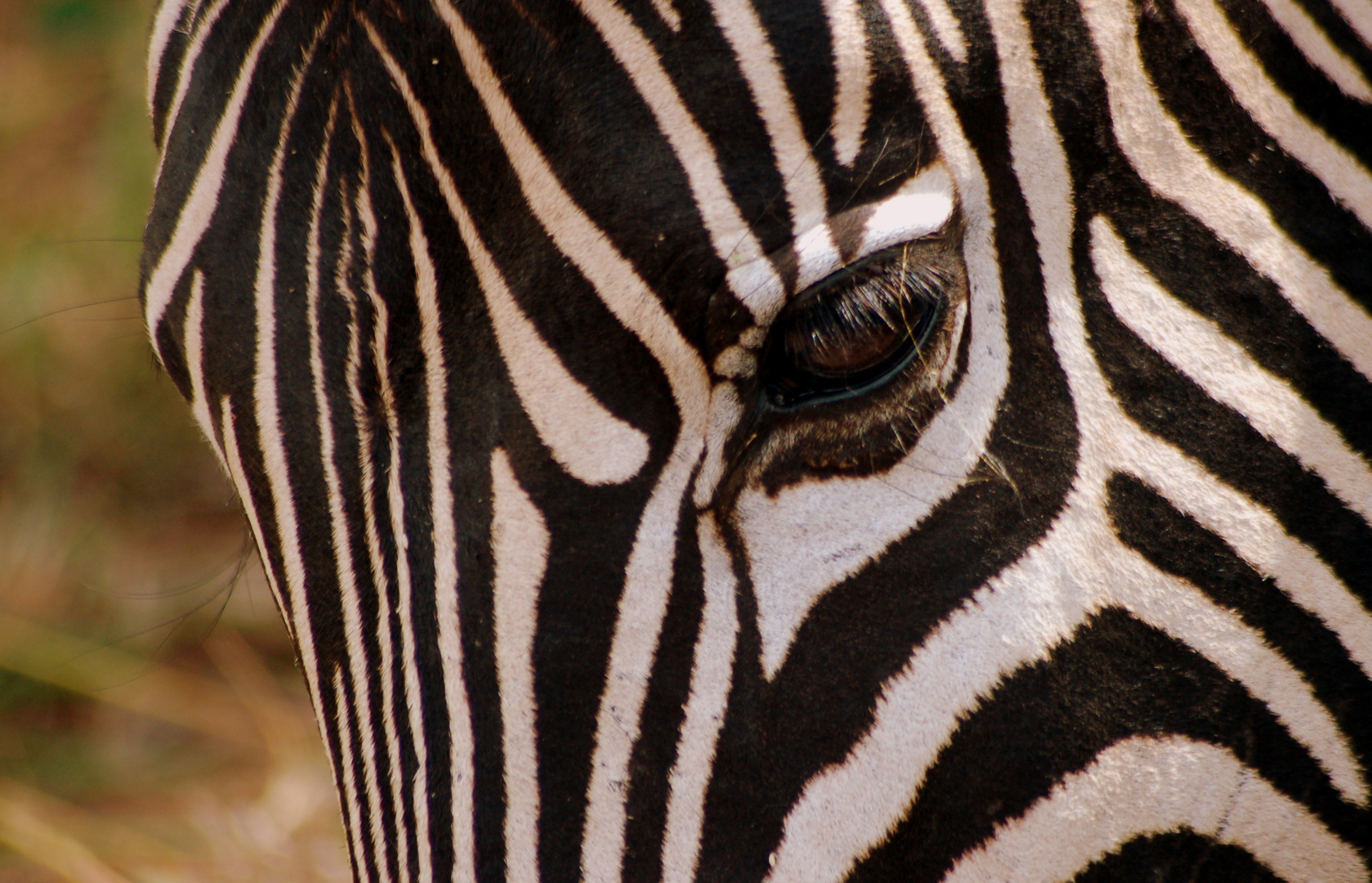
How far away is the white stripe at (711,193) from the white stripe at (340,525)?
0.35m

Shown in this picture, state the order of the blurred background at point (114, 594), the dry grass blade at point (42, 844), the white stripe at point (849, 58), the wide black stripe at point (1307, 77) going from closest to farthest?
the white stripe at point (849, 58)
the wide black stripe at point (1307, 77)
the dry grass blade at point (42, 844)
the blurred background at point (114, 594)

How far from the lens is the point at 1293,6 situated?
1302 millimetres

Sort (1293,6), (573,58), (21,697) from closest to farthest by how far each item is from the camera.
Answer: (573,58) → (1293,6) → (21,697)

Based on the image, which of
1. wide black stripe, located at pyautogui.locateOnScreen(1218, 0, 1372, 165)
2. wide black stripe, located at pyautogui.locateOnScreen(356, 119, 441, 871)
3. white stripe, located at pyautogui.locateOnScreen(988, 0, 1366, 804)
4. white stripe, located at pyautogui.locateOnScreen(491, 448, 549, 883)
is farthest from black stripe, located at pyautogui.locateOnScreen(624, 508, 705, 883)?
wide black stripe, located at pyautogui.locateOnScreen(1218, 0, 1372, 165)

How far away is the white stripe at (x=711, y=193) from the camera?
1.18 m

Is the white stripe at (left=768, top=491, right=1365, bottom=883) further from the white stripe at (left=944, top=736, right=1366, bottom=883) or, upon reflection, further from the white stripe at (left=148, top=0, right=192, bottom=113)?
the white stripe at (left=148, top=0, right=192, bottom=113)

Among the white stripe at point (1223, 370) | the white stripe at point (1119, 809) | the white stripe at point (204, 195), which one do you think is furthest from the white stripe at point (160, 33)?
the white stripe at point (1119, 809)

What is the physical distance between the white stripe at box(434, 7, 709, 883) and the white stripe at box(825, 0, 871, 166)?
0.27 meters

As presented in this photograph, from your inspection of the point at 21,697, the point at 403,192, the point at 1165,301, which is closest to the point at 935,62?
the point at 1165,301

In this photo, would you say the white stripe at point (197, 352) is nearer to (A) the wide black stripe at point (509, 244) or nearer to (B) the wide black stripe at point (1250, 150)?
(A) the wide black stripe at point (509, 244)

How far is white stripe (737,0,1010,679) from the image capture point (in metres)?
1.23

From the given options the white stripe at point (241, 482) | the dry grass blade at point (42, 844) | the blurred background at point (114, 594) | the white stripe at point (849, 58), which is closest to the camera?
the white stripe at point (849, 58)

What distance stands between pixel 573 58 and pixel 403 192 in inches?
8.8

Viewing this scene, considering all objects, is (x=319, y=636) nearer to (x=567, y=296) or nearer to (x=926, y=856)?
(x=567, y=296)
